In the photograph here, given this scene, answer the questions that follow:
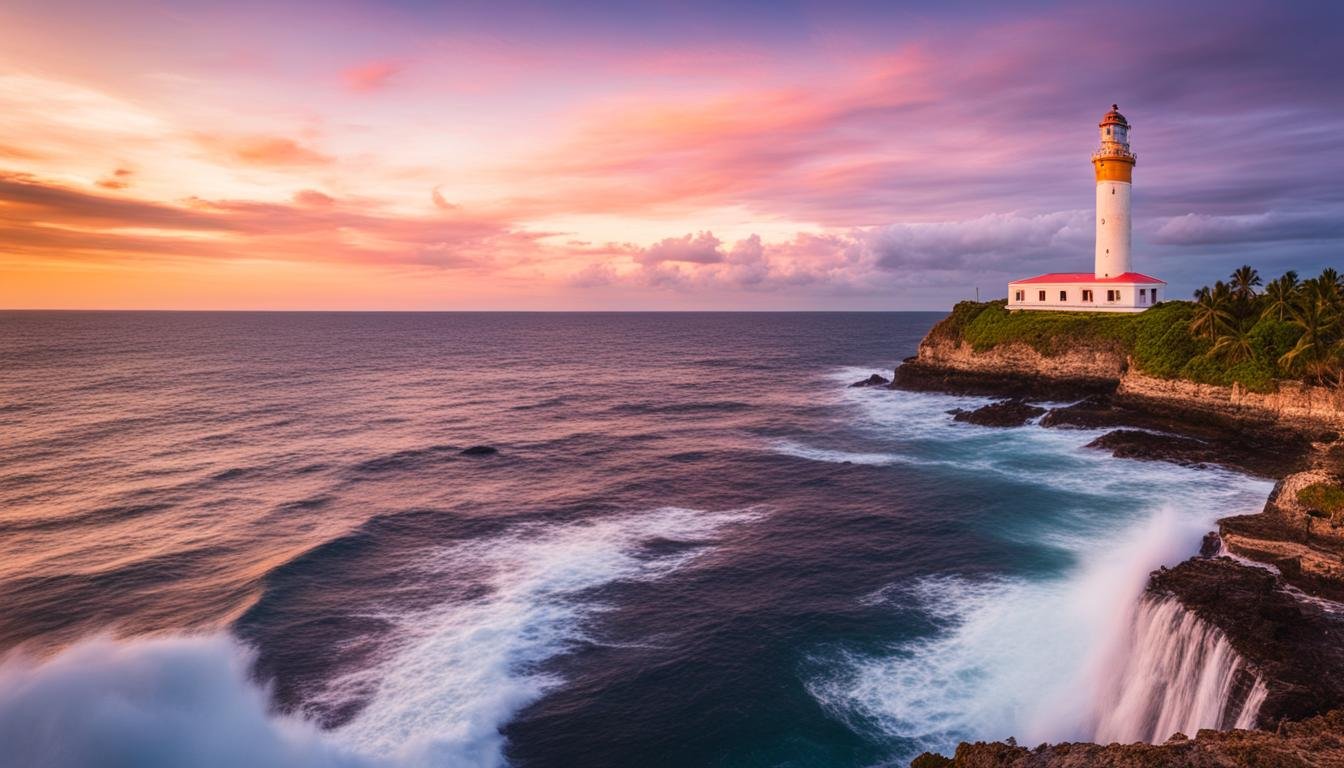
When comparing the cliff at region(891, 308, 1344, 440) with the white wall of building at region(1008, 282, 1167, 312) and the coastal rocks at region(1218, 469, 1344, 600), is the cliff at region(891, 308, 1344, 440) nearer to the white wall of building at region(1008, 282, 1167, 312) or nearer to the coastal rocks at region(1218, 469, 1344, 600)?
the white wall of building at region(1008, 282, 1167, 312)

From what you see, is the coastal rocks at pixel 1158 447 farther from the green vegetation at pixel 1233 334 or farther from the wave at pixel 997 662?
the wave at pixel 997 662

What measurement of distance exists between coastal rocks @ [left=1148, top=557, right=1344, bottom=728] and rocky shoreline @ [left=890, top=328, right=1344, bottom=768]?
41mm

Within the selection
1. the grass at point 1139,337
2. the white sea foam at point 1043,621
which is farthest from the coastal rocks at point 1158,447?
the grass at point 1139,337

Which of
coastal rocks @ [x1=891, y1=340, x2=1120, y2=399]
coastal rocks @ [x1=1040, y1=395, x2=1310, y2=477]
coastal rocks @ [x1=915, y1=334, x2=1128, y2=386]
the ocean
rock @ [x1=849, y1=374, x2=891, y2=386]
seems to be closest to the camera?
the ocean

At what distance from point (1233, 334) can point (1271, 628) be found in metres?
45.9

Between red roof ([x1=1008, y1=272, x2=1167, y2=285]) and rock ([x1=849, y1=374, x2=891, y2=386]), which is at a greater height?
red roof ([x1=1008, y1=272, x2=1167, y2=285])

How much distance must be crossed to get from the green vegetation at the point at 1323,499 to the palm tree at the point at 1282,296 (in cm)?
3621

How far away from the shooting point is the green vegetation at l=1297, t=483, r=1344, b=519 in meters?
26.7

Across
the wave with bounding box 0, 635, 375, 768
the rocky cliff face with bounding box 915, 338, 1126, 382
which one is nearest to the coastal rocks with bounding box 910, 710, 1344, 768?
the wave with bounding box 0, 635, 375, 768

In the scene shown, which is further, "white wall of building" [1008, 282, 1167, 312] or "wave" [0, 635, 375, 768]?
"white wall of building" [1008, 282, 1167, 312]

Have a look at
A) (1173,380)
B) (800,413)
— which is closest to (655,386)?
(800,413)

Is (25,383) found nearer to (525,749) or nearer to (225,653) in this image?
(225,653)

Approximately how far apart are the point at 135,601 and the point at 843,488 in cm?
3717

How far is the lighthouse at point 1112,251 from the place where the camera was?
78.1 m
